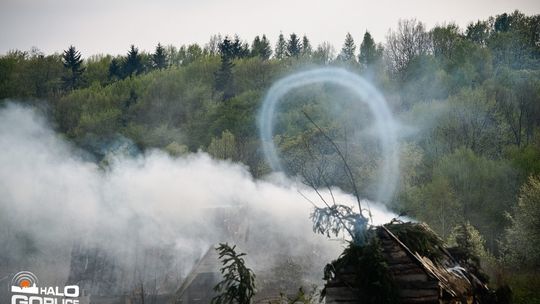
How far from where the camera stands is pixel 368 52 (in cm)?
9206

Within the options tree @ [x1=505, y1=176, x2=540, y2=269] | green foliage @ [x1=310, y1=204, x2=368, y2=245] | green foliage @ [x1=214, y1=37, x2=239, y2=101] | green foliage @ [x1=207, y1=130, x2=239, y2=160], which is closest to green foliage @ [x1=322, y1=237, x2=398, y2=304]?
green foliage @ [x1=310, y1=204, x2=368, y2=245]

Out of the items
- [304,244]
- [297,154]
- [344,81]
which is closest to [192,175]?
[297,154]

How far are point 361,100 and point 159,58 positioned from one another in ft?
156

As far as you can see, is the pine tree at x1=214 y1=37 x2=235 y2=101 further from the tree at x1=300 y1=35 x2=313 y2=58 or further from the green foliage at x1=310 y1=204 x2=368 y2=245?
the green foliage at x1=310 y1=204 x2=368 y2=245

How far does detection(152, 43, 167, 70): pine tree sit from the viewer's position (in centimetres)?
10700

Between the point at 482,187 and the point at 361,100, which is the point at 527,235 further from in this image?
the point at 361,100

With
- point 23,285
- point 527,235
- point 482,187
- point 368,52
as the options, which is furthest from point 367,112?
point 23,285

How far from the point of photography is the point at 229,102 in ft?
254

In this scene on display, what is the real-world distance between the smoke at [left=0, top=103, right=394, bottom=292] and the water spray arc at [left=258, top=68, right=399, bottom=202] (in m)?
6.50

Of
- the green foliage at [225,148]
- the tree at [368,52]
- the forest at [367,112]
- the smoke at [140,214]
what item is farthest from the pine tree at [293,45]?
the smoke at [140,214]

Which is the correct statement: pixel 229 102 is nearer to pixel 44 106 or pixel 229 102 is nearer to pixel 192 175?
pixel 44 106

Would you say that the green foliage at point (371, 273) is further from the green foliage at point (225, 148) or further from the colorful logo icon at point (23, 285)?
the green foliage at point (225, 148)

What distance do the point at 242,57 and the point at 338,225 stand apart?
93.5 metres

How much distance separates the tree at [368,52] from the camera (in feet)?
295
